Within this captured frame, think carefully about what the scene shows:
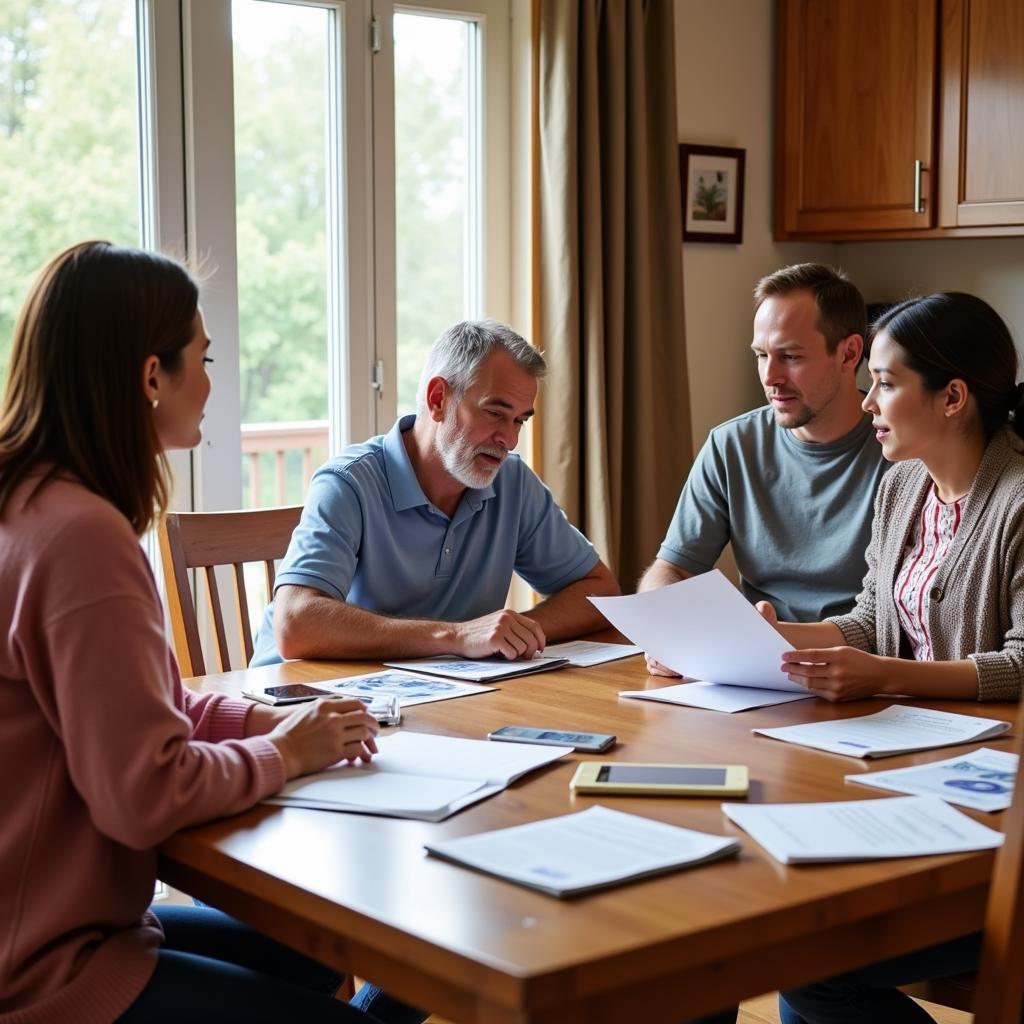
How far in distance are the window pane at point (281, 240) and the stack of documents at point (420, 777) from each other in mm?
1797

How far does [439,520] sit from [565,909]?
139 centimetres

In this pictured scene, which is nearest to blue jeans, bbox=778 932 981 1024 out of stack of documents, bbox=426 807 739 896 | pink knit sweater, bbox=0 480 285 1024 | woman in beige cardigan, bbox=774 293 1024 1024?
woman in beige cardigan, bbox=774 293 1024 1024

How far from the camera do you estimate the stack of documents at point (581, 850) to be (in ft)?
4.05

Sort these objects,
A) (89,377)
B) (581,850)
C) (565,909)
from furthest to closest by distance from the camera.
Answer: (89,377)
(581,850)
(565,909)

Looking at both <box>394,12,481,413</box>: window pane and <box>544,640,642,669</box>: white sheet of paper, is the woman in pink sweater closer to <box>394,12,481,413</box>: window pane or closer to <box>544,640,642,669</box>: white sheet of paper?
<box>544,640,642,669</box>: white sheet of paper

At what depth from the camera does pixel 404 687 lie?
2043 millimetres

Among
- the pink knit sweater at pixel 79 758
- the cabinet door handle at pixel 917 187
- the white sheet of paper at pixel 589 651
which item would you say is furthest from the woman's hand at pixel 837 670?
the cabinet door handle at pixel 917 187

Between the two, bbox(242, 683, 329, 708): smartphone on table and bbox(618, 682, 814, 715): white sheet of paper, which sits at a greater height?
bbox(242, 683, 329, 708): smartphone on table

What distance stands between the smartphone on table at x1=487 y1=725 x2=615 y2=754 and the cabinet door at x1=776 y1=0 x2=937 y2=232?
255 centimetres

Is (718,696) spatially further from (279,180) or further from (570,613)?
(279,180)

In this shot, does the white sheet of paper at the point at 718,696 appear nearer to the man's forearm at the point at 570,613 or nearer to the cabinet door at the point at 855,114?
the man's forearm at the point at 570,613

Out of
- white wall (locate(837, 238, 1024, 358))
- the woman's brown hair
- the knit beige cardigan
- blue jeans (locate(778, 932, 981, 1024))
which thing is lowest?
blue jeans (locate(778, 932, 981, 1024))

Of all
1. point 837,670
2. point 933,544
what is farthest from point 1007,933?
point 933,544

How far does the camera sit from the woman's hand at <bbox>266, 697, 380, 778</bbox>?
1568mm
